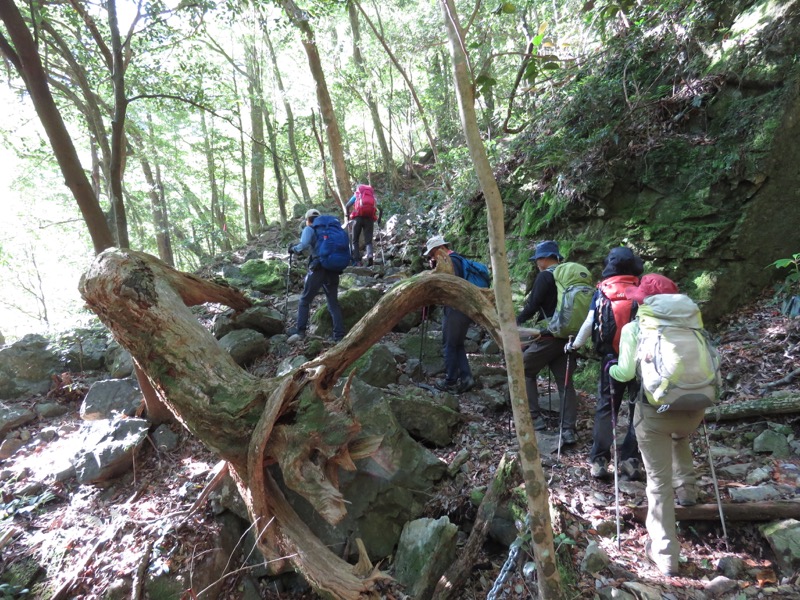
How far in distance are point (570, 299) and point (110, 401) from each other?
6656 millimetres

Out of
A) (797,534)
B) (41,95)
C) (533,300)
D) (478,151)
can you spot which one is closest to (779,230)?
(533,300)

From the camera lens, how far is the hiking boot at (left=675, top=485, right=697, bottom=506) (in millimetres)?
3748

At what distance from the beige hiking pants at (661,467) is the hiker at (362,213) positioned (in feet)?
27.0

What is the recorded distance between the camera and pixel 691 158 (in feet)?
22.9

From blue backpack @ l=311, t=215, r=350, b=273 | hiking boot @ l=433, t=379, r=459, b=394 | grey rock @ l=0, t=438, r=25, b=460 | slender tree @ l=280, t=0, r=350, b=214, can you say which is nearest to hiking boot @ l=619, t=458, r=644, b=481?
hiking boot @ l=433, t=379, r=459, b=394

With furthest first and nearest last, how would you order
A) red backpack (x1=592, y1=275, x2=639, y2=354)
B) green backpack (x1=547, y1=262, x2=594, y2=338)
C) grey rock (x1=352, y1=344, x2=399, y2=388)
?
1. grey rock (x1=352, y1=344, x2=399, y2=388)
2. green backpack (x1=547, y1=262, x2=594, y2=338)
3. red backpack (x1=592, y1=275, x2=639, y2=354)

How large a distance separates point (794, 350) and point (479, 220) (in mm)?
6315

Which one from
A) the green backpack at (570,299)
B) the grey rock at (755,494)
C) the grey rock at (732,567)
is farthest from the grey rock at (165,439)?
the grey rock at (755,494)

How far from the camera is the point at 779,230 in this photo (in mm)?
6340

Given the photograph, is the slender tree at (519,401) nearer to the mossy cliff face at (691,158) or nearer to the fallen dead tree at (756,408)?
the fallen dead tree at (756,408)

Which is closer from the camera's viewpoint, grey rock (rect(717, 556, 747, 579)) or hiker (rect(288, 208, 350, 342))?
grey rock (rect(717, 556, 747, 579))

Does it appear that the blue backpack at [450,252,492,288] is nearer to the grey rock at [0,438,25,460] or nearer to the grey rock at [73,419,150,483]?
the grey rock at [73,419,150,483]

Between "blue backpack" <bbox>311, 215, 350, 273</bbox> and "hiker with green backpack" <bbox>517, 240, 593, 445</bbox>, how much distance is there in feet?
10.7

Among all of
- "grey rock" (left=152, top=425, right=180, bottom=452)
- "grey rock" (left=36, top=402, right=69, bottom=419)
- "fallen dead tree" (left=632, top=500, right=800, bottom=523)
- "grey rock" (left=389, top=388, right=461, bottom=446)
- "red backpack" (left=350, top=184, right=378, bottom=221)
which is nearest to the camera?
"fallen dead tree" (left=632, top=500, right=800, bottom=523)
